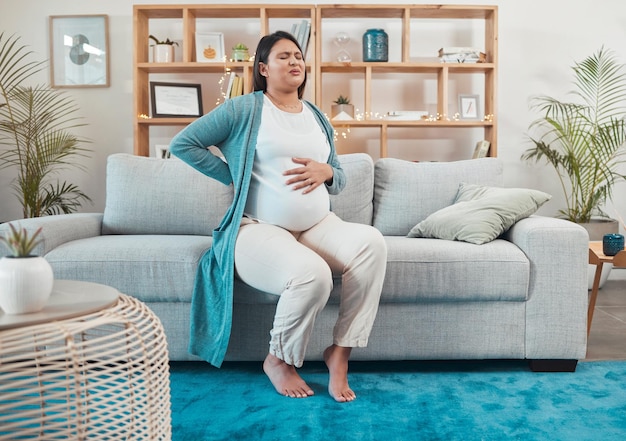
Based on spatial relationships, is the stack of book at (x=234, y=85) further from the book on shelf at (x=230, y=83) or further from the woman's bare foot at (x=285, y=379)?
the woman's bare foot at (x=285, y=379)

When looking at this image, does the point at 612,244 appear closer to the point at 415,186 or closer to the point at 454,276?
the point at 454,276

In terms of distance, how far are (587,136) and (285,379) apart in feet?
10.1

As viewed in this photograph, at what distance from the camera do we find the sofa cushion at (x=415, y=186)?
2.92 metres

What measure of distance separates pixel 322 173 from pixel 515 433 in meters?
1.02

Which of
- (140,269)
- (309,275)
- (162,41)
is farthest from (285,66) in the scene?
(162,41)

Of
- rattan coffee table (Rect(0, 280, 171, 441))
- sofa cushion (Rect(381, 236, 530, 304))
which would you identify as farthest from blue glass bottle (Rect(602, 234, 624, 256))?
rattan coffee table (Rect(0, 280, 171, 441))

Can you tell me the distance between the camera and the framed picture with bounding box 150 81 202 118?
4.20 meters

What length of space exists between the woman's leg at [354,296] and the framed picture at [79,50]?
2.84m

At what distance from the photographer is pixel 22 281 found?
125cm

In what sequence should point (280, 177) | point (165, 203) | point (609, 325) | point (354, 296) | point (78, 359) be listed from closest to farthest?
point (78, 359) < point (354, 296) < point (280, 177) < point (165, 203) < point (609, 325)

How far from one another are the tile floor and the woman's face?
1537mm

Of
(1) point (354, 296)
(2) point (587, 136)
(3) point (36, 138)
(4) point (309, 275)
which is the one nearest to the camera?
(4) point (309, 275)

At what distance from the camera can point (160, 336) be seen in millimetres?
1428

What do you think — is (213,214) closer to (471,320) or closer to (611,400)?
(471,320)
